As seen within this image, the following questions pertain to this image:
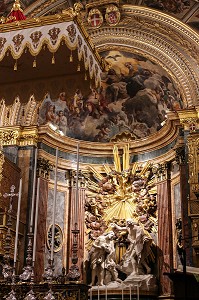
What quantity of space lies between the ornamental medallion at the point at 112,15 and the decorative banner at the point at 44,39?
7711 mm

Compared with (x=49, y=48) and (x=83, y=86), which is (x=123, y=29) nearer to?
(x=83, y=86)

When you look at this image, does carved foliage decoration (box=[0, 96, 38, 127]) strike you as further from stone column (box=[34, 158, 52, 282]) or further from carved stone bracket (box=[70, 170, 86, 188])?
carved stone bracket (box=[70, 170, 86, 188])

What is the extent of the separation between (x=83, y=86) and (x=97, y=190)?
27.1ft

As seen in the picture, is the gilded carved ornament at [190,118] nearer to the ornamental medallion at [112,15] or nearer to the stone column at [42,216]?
the ornamental medallion at [112,15]

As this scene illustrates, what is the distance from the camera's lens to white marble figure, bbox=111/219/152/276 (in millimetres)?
14391

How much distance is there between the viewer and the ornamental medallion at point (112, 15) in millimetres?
15062

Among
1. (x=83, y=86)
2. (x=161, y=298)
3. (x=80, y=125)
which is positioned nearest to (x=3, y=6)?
(x=80, y=125)

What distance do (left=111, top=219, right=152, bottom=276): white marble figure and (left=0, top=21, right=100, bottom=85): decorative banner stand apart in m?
7.88

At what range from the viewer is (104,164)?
16.9 metres

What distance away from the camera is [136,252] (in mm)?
14445

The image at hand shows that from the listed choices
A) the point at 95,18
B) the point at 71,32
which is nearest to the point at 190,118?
the point at 95,18

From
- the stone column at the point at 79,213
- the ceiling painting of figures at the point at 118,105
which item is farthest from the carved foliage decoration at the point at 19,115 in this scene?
the stone column at the point at 79,213

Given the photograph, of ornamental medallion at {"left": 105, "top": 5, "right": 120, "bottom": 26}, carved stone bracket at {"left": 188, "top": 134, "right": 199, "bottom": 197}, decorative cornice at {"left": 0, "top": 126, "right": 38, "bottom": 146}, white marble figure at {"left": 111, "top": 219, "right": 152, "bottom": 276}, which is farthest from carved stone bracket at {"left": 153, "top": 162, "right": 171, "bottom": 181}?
ornamental medallion at {"left": 105, "top": 5, "right": 120, "bottom": 26}

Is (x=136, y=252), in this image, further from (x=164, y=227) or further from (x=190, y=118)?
(x=190, y=118)
